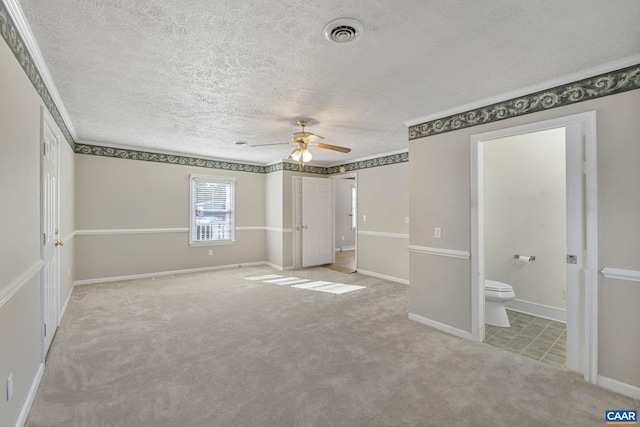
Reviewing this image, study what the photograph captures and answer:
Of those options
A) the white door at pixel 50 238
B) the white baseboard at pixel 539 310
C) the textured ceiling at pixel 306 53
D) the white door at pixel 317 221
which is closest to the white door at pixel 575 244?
the textured ceiling at pixel 306 53

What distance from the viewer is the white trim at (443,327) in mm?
3031

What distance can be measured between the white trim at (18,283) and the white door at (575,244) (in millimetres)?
3863

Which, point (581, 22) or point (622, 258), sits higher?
point (581, 22)

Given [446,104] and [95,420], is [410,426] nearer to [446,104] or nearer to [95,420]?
[95,420]

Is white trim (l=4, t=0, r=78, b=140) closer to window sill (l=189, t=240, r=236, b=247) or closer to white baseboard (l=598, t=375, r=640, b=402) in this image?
window sill (l=189, t=240, r=236, b=247)

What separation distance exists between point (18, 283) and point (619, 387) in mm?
4182

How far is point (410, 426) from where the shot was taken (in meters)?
1.78

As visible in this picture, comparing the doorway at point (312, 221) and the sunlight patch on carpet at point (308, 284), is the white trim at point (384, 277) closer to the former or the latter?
the sunlight patch on carpet at point (308, 284)

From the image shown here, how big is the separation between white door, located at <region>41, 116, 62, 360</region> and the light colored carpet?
23 centimetres

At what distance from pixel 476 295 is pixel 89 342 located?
392cm

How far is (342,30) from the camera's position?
5.90 ft

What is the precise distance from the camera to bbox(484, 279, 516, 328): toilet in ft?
10.9

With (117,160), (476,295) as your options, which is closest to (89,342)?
(117,160)

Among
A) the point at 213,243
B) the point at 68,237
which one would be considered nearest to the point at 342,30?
the point at 68,237
